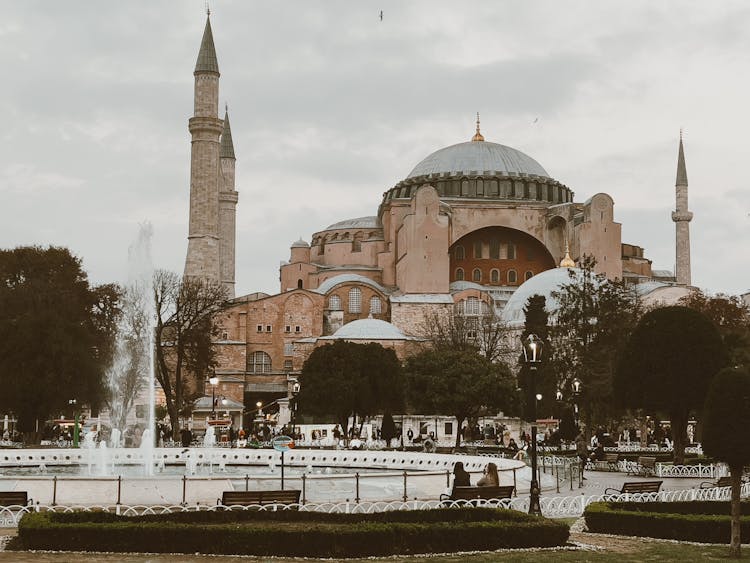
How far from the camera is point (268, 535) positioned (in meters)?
9.47

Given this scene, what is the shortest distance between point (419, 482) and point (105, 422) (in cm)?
3125

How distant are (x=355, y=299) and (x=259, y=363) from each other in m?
6.49

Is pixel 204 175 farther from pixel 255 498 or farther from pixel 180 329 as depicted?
pixel 255 498

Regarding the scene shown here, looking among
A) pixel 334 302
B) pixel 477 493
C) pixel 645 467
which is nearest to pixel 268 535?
pixel 477 493

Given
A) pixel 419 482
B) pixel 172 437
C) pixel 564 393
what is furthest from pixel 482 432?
pixel 419 482

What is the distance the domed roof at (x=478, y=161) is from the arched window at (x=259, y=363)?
58.9 ft

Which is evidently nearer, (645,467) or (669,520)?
(669,520)

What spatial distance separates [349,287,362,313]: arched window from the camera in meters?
58.1

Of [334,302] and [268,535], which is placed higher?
[334,302]

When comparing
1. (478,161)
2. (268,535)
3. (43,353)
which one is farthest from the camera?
(478,161)

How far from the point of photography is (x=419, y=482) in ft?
49.5

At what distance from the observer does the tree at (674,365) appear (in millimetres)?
23141

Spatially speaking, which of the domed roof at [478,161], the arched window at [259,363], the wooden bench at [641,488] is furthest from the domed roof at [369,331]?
the wooden bench at [641,488]

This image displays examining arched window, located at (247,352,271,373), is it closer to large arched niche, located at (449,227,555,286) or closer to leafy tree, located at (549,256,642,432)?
large arched niche, located at (449,227,555,286)
